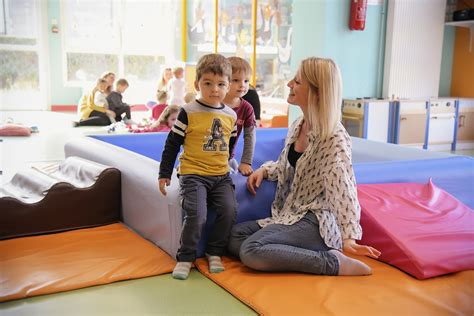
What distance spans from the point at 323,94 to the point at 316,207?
1.66 ft

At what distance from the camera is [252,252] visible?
2.24 meters

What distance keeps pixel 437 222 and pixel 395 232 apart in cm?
30

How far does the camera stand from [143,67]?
11781mm

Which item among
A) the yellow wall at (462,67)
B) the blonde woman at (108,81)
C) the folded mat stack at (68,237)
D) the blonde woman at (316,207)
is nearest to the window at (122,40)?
the blonde woman at (108,81)

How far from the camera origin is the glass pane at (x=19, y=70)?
10.4 m

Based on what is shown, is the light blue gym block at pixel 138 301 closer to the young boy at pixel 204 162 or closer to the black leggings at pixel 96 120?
the young boy at pixel 204 162

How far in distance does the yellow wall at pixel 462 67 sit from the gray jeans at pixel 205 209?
249 inches

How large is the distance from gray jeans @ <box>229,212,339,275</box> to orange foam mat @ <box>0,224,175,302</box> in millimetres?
405

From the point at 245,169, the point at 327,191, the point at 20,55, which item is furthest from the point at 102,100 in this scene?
the point at 327,191

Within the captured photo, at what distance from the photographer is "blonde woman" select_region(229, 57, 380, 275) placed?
2.23m

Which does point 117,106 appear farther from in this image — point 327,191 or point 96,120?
point 327,191

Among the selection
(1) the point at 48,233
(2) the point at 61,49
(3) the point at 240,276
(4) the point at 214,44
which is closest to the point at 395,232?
(3) the point at 240,276

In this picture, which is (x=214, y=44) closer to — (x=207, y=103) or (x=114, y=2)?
(x=114, y=2)

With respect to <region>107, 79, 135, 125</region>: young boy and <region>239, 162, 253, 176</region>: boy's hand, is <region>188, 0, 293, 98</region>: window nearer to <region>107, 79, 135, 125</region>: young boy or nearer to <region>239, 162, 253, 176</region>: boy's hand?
<region>107, 79, 135, 125</region>: young boy
